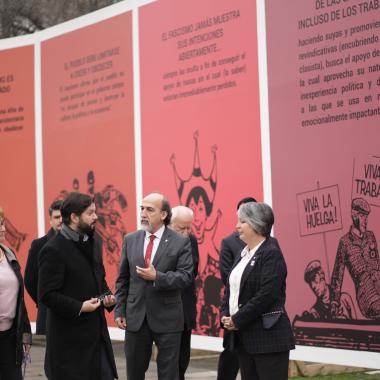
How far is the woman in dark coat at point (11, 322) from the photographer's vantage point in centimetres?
781

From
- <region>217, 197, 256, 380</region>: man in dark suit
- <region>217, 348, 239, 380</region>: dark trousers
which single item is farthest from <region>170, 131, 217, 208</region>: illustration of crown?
<region>217, 348, 239, 380</region>: dark trousers

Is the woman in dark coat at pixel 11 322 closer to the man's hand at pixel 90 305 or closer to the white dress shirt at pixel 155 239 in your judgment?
the man's hand at pixel 90 305

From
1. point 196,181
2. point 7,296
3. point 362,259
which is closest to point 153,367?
point 196,181

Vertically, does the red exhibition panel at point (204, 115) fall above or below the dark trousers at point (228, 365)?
above

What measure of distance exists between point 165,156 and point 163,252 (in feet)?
13.2

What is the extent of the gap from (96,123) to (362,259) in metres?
5.25

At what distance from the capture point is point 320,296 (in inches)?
398

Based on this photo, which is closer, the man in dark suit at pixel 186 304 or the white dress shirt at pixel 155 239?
the white dress shirt at pixel 155 239

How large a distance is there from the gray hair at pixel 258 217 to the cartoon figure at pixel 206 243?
165 inches

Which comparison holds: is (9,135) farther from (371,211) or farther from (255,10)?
(371,211)

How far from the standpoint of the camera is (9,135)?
1540 cm

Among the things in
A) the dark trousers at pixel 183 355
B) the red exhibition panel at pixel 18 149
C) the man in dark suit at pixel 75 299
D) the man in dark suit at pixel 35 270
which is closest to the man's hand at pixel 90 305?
the man in dark suit at pixel 75 299

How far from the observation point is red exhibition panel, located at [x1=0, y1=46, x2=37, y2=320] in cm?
1504

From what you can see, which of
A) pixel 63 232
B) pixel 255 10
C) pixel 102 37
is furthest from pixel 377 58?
pixel 102 37
